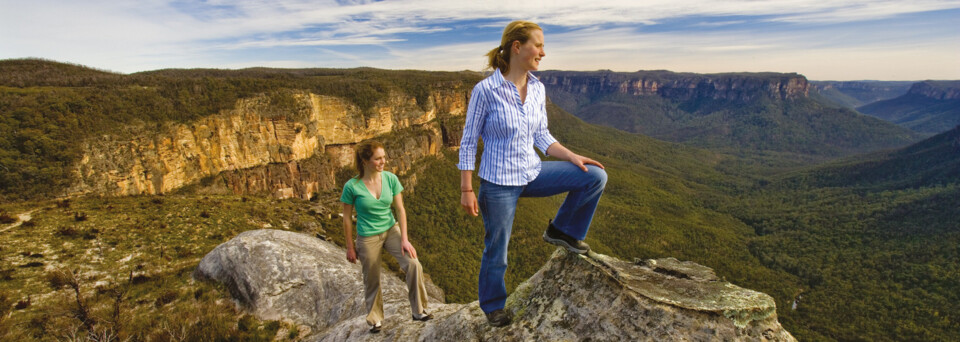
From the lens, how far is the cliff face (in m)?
32.3

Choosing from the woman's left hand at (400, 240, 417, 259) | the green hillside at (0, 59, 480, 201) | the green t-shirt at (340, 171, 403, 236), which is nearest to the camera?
the green t-shirt at (340, 171, 403, 236)

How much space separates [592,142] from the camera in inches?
5044

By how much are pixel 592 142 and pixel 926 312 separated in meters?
92.2

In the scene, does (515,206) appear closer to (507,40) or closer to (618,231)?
(507,40)

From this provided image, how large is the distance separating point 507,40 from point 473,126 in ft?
3.12

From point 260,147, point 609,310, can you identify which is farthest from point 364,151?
point 260,147

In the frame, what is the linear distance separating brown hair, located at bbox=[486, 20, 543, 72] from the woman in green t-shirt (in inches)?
79.6

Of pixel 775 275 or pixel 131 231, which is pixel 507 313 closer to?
pixel 131 231

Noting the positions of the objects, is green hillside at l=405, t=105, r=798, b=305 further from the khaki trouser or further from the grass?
the khaki trouser

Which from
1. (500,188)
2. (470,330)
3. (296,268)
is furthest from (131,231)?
(500,188)

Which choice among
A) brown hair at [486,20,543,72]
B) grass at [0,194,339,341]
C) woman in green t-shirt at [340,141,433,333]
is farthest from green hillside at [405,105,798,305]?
brown hair at [486,20,543,72]

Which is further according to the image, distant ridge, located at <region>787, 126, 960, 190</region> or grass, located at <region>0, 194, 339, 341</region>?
distant ridge, located at <region>787, 126, 960, 190</region>

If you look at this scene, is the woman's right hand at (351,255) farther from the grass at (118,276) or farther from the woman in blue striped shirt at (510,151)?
the grass at (118,276)

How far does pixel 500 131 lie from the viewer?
12.3ft
